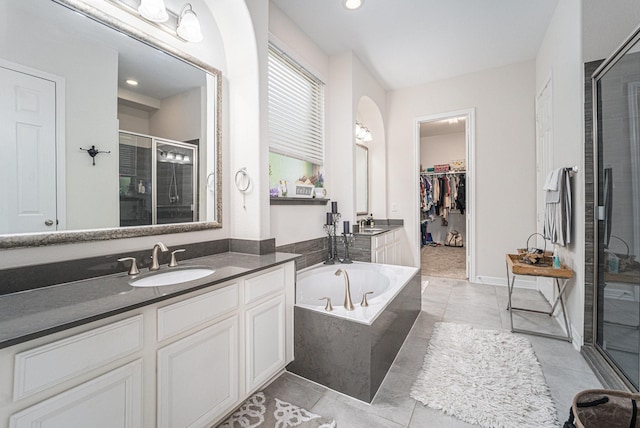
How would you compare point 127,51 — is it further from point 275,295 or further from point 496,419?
point 496,419

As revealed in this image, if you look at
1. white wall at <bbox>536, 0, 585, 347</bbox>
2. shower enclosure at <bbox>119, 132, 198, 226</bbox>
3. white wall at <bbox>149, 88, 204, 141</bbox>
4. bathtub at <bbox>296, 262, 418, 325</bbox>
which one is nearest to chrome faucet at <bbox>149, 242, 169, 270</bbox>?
shower enclosure at <bbox>119, 132, 198, 226</bbox>

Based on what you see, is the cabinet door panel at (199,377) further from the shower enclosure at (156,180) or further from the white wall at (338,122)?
the white wall at (338,122)

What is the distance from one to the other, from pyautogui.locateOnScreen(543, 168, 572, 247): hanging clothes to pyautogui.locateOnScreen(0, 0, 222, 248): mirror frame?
277cm

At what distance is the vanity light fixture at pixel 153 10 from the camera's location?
1.55 m

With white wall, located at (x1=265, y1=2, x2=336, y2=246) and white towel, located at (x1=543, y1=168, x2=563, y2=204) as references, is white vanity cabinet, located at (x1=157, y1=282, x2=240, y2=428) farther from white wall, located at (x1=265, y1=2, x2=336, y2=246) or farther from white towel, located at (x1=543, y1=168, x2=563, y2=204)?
white towel, located at (x1=543, y1=168, x2=563, y2=204)

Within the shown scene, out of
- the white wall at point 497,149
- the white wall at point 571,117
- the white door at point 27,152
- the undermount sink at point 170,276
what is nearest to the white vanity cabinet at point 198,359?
the undermount sink at point 170,276

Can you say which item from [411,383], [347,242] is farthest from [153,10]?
[411,383]

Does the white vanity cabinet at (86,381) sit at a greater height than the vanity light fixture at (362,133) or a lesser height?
lesser

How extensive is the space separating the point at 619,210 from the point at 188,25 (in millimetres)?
2962

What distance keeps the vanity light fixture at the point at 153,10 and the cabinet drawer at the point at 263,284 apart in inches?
62.4

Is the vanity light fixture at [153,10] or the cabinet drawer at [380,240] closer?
the vanity light fixture at [153,10]

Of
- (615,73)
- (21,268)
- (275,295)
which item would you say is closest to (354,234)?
(275,295)

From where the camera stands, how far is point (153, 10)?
1567 mm

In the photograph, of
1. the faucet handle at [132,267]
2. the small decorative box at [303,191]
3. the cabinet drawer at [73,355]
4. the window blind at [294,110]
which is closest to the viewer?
the cabinet drawer at [73,355]
